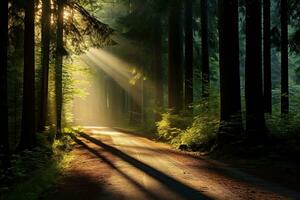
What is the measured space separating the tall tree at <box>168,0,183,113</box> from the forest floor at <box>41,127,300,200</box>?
11.3 metres

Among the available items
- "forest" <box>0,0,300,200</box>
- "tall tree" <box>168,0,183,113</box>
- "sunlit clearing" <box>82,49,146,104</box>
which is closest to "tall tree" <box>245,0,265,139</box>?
"forest" <box>0,0,300,200</box>

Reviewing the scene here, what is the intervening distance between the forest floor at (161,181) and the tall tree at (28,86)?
2.84 meters

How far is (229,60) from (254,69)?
1.65 m

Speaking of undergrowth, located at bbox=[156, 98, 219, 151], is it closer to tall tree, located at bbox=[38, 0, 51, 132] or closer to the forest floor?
the forest floor

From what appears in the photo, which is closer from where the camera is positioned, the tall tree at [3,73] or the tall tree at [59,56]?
the tall tree at [3,73]

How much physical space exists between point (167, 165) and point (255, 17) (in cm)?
590

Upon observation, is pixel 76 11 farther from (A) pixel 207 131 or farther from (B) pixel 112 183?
(B) pixel 112 183

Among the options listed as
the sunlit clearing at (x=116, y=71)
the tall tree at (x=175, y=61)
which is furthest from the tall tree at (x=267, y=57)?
the sunlit clearing at (x=116, y=71)

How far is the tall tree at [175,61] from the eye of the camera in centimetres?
2664

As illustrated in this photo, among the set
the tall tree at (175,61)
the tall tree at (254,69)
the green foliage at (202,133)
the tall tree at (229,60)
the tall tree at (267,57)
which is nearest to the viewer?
the tall tree at (254,69)

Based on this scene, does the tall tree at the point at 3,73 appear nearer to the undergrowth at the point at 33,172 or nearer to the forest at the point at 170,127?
the forest at the point at 170,127

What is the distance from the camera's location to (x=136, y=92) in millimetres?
46344

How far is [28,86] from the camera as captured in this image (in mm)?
17484

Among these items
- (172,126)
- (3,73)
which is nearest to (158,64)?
(172,126)
